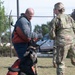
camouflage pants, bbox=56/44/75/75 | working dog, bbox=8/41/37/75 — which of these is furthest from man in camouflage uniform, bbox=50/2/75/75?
working dog, bbox=8/41/37/75

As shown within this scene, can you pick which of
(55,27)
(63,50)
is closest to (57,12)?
(55,27)

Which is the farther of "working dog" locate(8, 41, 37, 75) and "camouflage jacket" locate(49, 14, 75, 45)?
"camouflage jacket" locate(49, 14, 75, 45)

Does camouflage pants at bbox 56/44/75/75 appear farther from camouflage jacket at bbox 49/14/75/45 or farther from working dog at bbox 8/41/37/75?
working dog at bbox 8/41/37/75

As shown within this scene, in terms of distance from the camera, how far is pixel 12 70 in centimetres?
732

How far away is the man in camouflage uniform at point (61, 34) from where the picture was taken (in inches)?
312

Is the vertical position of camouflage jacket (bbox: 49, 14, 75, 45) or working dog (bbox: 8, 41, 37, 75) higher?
camouflage jacket (bbox: 49, 14, 75, 45)

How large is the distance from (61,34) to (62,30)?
0.09 metres

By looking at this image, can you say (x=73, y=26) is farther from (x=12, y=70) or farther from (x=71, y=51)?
(x=12, y=70)

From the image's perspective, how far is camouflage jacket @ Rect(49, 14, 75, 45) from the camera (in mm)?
7953

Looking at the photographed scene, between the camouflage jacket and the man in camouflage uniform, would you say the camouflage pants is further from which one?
the camouflage jacket

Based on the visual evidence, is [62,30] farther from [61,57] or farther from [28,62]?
[28,62]

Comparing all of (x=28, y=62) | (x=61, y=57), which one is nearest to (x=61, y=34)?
(x=61, y=57)

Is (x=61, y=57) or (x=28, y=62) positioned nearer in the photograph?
(x=28, y=62)

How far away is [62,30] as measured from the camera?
801 cm
